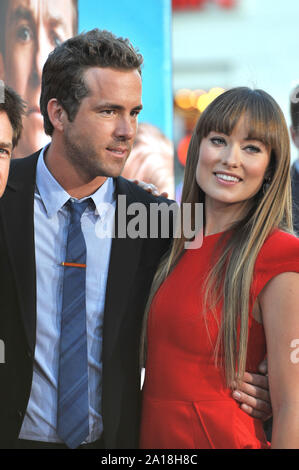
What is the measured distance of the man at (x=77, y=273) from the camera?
1.97 m

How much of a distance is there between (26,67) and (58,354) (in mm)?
1308

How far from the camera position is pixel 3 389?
6.51 feet

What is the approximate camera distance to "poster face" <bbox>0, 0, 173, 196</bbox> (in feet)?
8.58

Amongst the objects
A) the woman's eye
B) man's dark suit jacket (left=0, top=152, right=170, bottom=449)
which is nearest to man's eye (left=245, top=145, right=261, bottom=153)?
man's dark suit jacket (left=0, top=152, right=170, bottom=449)

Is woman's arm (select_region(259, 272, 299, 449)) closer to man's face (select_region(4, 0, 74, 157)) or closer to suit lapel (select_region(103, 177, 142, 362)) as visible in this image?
suit lapel (select_region(103, 177, 142, 362))

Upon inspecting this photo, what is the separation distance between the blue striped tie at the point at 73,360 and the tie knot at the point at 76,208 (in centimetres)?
13

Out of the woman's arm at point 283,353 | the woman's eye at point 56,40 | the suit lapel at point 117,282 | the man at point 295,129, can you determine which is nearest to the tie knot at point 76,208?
the suit lapel at point 117,282

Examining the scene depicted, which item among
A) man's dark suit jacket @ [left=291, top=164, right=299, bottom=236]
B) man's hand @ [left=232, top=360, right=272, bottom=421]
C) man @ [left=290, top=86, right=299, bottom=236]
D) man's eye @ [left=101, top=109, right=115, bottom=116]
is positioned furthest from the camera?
man @ [left=290, top=86, right=299, bottom=236]

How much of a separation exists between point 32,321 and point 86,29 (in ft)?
4.88

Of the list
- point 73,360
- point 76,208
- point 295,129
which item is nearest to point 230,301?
point 73,360

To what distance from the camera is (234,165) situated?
1957 mm

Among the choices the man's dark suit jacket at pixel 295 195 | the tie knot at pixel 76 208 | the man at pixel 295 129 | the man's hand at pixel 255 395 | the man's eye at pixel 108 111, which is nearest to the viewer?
the man's hand at pixel 255 395

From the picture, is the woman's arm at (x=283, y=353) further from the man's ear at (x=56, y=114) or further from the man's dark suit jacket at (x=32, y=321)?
the man's ear at (x=56, y=114)

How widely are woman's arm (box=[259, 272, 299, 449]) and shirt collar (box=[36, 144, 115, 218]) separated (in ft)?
2.34
